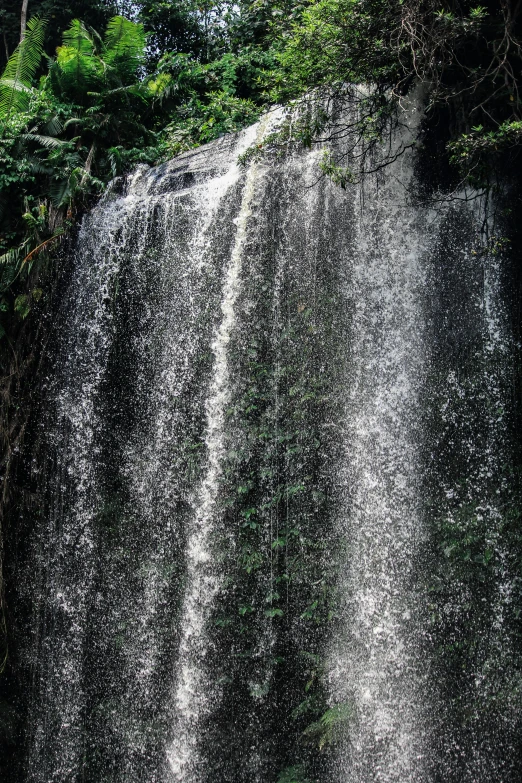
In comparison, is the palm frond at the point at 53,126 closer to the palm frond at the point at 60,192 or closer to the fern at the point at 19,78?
the fern at the point at 19,78

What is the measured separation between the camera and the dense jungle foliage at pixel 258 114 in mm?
4273

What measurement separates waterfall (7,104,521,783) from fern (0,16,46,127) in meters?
1.93

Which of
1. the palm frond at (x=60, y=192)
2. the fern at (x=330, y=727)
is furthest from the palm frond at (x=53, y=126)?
the fern at (x=330, y=727)

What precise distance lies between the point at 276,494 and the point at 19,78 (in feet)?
16.4

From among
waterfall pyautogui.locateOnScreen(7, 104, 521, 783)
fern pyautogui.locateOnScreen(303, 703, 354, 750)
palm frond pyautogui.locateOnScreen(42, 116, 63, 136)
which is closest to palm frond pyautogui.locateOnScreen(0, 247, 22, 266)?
waterfall pyautogui.locateOnScreen(7, 104, 521, 783)

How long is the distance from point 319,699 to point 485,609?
129cm

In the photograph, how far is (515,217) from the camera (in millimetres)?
4688

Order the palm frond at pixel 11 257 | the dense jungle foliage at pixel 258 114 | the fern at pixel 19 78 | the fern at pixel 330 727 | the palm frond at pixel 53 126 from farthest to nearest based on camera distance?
the fern at pixel 19 78, the palm frond at pixel 53 126, the palm frond at pixel 11 257, the dense jungle foliage at pixel 258 114, the fern at pixel 330 727

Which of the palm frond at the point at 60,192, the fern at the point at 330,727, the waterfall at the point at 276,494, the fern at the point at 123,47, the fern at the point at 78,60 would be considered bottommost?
the fern at the point at 330,727

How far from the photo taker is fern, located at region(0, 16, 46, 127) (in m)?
6.24

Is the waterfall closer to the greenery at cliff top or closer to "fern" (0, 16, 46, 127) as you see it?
the greenery at cliff top

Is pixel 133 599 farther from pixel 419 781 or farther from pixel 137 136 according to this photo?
pixel 137 136

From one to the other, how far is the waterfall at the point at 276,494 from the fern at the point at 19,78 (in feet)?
6.33

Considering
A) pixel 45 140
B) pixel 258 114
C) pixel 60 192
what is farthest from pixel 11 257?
pixel 258 114
